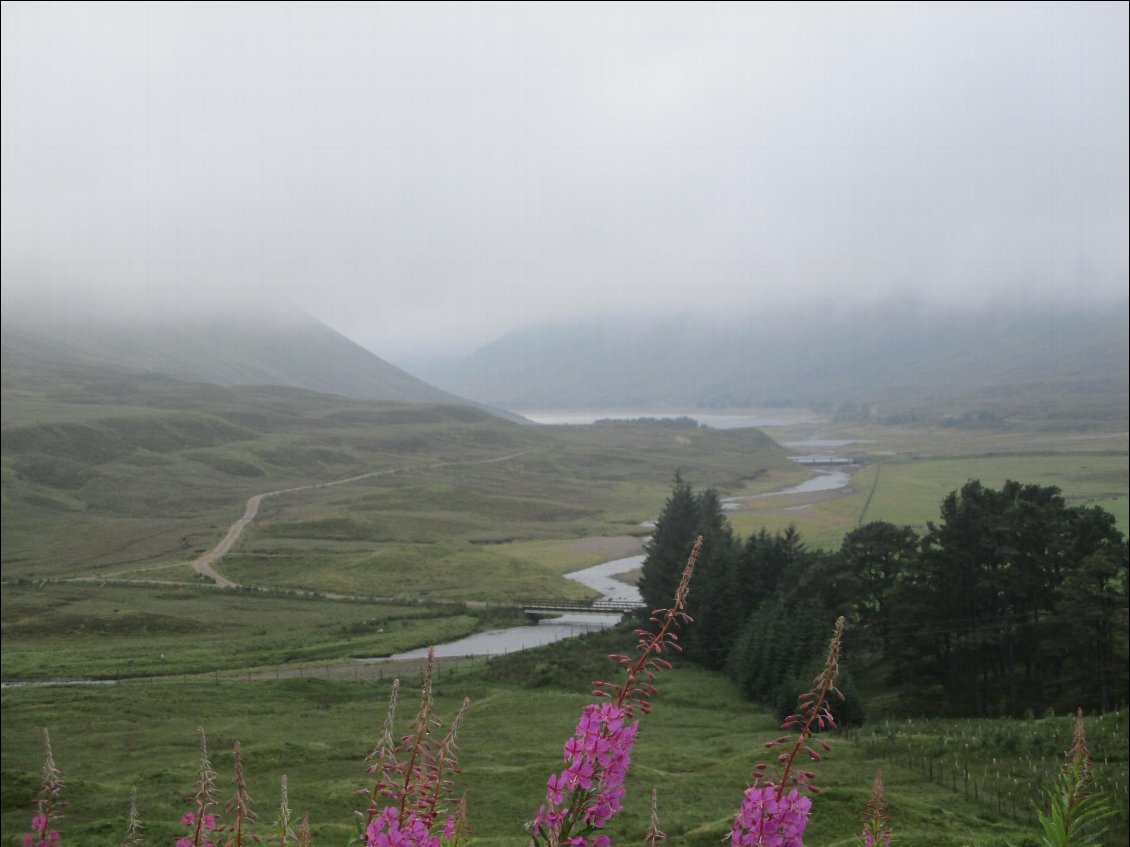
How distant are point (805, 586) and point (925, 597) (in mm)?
8275

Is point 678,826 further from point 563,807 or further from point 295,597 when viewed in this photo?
point 295,597

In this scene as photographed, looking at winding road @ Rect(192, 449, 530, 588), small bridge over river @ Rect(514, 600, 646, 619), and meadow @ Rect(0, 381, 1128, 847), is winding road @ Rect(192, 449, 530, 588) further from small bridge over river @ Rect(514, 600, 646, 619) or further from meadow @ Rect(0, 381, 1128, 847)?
small bridge over river @ Rect(514, 600, 646, 619)

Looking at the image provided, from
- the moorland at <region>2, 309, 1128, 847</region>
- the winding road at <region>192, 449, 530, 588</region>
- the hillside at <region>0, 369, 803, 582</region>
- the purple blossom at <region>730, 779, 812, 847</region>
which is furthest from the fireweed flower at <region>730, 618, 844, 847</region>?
the winding road at <region>192, 449, 530, 588</region>

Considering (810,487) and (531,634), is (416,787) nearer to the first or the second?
A: (531,634)

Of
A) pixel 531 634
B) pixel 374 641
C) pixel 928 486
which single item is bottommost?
pixel 531 634

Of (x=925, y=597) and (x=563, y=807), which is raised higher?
(x=563, y=807)

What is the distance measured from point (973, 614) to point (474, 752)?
28211mm

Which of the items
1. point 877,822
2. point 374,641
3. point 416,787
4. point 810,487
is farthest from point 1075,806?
point 810,487

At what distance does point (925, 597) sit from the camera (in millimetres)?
48094

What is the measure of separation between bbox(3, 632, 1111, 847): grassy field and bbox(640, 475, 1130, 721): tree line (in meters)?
5.49

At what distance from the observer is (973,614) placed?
47.4m

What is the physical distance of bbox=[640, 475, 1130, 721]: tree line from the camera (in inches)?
1650

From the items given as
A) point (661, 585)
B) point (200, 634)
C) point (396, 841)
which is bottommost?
point (200, 634)

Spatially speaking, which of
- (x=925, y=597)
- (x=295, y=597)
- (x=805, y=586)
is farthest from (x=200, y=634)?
(x=925, y=597)
